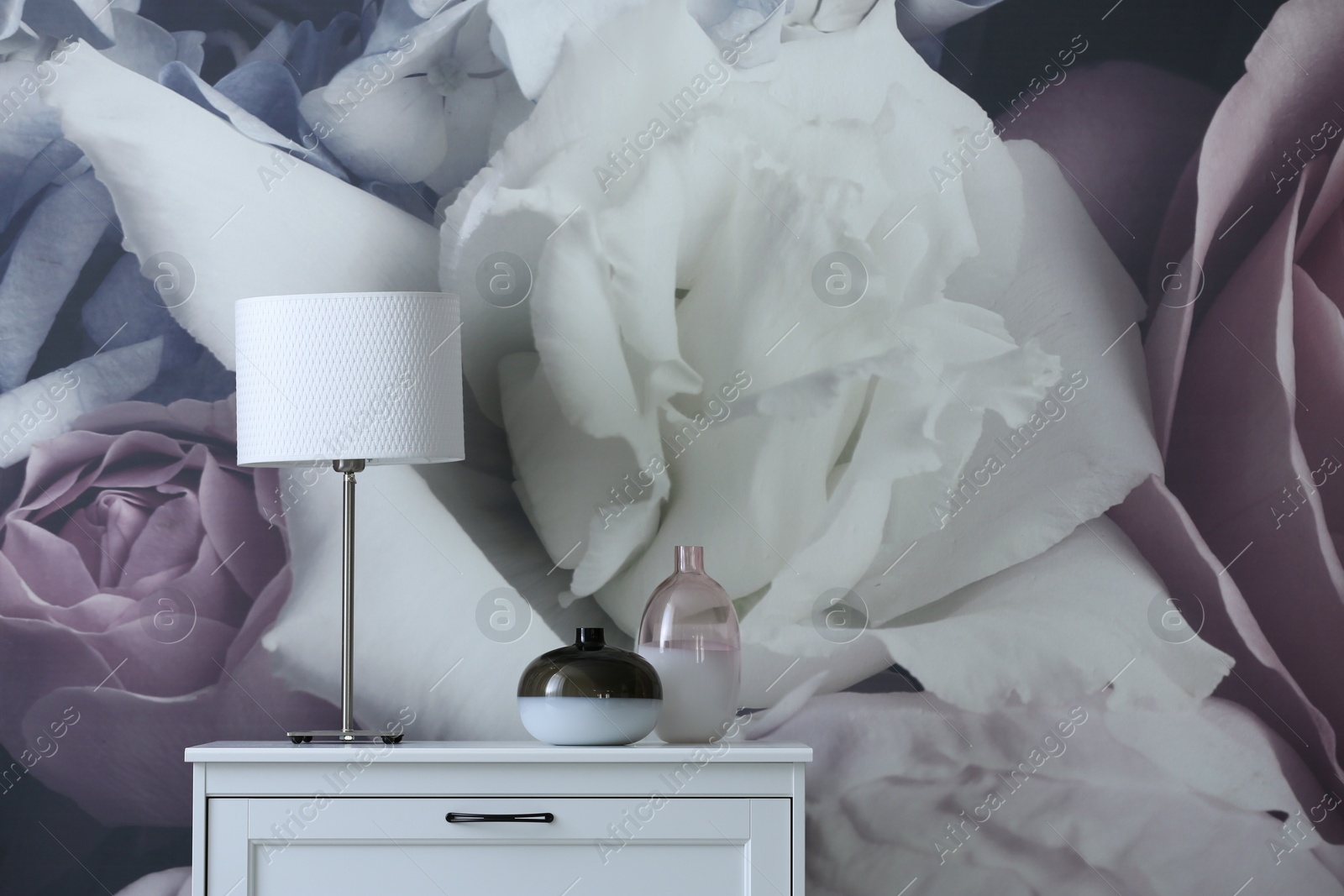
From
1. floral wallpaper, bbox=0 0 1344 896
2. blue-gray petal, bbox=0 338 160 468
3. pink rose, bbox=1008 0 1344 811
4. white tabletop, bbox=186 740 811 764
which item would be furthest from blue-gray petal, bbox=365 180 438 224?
pink rose, bbox=1008 0 1344 811

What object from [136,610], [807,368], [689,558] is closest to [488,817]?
[689,558]

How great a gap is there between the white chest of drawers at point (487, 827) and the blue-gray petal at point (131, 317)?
0.74m

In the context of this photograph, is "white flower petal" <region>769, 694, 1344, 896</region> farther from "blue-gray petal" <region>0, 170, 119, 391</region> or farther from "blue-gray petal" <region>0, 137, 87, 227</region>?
"blue-gray petal" <region>0, 137, 87, 227</region>

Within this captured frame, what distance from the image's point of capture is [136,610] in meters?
2.07

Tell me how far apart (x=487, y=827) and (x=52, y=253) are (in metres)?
1.27

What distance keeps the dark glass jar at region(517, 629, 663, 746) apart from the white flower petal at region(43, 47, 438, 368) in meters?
0.76

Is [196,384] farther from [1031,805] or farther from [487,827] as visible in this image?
[1031,805]

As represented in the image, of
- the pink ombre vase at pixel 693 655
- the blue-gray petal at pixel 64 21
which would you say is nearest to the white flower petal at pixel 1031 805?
the pink ombre vase at pixel 693 655

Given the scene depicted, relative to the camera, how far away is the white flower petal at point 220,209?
2.10 metres

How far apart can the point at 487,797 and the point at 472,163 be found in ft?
3.55

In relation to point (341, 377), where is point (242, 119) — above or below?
above

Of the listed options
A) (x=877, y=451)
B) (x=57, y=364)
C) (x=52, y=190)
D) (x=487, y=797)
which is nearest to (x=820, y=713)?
(x=877, y=451)

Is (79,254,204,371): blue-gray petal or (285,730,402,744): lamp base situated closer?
(285,730,402,744): lamp base

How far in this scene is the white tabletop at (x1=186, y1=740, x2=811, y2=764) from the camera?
169 cm
